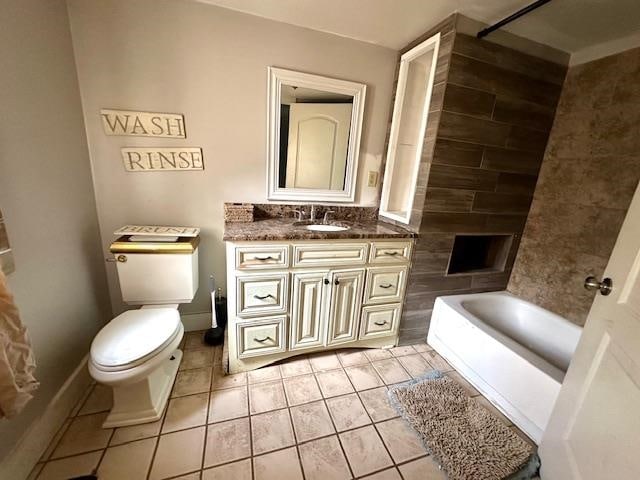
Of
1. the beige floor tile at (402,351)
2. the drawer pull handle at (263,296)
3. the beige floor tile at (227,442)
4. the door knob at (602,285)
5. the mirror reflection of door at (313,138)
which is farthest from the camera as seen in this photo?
the beige floor tile at (402,351)

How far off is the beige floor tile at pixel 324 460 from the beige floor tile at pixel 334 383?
0.89 feet

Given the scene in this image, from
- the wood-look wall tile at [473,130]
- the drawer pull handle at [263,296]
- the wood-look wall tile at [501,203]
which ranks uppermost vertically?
the wood-look wall tile at [473,130]

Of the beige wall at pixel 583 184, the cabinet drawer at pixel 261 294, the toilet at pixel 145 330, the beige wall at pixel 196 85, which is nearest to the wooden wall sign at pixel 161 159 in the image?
the beige wall at pixel 196 85

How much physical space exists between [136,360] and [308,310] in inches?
35.2

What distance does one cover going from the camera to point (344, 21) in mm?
1544

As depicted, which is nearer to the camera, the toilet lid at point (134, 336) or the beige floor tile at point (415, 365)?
the toilet lid at point (134, 336)

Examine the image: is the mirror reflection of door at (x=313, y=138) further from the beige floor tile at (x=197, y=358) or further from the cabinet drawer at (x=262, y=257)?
the beige floor tile at (x=197, y=358)

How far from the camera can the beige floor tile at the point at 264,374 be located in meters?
1.57

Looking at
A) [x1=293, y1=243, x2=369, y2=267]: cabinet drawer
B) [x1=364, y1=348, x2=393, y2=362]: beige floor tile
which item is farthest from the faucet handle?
[x1=364, y1=348, x2=393, y2=362]: beige floor tile

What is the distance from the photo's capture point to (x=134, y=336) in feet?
3.99

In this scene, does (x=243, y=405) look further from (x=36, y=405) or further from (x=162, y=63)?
(x=162, y=63)

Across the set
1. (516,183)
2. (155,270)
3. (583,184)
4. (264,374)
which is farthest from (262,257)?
(583,184)

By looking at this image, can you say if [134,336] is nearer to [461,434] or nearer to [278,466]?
[278,466]

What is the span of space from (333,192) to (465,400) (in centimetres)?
157
